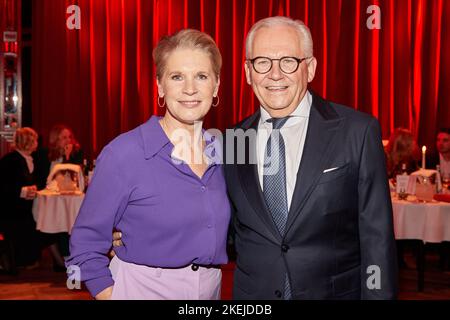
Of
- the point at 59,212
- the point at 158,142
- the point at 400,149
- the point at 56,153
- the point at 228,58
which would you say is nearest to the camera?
the point at 158,142

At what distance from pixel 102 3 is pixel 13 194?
3537mm

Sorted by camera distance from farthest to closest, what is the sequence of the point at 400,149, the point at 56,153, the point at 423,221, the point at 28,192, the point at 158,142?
the point at 56,153
the point at 400,149
the point at 28,192
the point at 423,221
the point at 158,142

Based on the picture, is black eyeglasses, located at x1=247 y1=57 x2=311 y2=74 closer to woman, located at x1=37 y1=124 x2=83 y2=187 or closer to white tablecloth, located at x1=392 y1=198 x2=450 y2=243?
white tablecloth, located at x1=392 y1=198 x2=450 y2=243

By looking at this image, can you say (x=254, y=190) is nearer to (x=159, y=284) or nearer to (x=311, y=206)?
(x=311, y=206)

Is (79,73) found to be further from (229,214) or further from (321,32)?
(229,214)

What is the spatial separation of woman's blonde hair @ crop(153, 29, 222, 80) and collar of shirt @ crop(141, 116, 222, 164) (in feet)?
0.59

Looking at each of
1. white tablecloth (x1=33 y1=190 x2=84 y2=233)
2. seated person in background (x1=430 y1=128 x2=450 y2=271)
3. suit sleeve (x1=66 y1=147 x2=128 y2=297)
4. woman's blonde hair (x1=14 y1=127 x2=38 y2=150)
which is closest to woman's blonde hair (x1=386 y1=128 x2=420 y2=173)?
seated person in background (x1=430 y1=128 x2=450 y2=271)

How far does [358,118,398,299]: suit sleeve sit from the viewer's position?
1.79 meters

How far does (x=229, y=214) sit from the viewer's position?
1938 mm

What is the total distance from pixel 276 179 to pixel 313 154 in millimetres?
149

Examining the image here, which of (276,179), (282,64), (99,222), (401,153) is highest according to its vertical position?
(282,64)

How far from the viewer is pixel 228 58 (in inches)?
316

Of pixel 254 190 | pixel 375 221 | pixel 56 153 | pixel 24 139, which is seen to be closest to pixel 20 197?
pixel 24 139

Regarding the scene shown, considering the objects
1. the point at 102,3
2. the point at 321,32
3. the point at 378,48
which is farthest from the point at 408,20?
the point at 102,3
